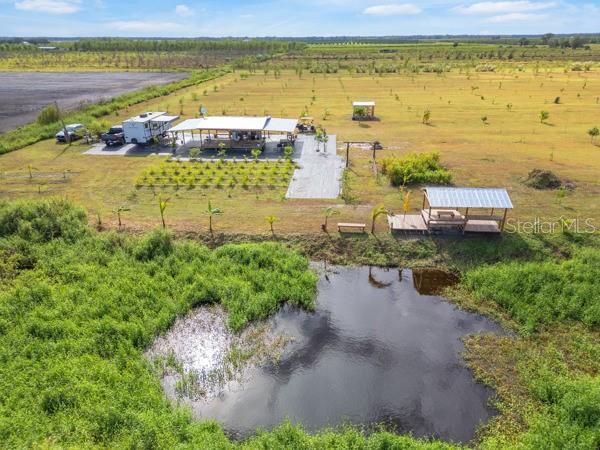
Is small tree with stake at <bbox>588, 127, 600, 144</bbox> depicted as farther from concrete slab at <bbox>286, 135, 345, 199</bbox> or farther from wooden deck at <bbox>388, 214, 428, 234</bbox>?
wooden deck at <bbox>388, 214, 428, 234</bbox>

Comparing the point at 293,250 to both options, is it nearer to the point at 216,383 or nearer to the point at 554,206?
the point at 216,383

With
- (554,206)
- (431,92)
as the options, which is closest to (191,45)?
(431,92)

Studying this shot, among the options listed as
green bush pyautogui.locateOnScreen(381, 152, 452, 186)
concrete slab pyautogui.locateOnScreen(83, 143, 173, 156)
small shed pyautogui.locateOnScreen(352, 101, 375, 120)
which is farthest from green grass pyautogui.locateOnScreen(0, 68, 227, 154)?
green bush pyautogui.locateOnScreen(381, 152, 452, 186)

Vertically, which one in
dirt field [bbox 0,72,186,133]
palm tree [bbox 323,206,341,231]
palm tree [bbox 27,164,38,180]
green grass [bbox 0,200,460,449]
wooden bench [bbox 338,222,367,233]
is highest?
dirt field [bbox 0,72,186,133]

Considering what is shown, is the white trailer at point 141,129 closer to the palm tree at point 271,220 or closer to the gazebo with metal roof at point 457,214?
the palm tree at point 271,220

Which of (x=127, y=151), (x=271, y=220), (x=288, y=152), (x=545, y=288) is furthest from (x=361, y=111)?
(x=545, y=288)

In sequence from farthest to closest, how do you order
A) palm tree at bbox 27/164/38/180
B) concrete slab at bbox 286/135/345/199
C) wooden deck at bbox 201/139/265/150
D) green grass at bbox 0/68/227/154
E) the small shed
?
the small shed < green grass at bbox 0/68/227/154 < wooden deck at bbox 201/139/265/150 < palm tree at bbox 27/164/38/180 < concrete slab at bbox 286/135/345/199
